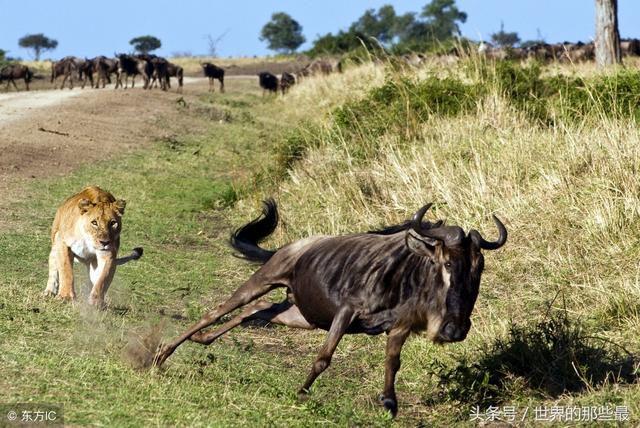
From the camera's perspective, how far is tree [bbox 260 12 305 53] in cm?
10694

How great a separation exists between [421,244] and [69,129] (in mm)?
14727

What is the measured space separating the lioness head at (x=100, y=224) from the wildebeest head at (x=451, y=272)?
2.90 m

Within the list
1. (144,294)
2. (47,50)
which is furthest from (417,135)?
(47,50)

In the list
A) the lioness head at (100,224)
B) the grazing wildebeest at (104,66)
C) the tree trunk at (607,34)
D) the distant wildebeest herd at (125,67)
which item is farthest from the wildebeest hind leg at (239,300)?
the grazing wildebeest at (104,66)

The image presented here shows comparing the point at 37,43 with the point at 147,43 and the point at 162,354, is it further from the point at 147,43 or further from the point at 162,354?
the point at 162,354

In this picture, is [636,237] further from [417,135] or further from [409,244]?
[417,135]

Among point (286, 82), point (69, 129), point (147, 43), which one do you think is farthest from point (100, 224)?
point (147, 43)

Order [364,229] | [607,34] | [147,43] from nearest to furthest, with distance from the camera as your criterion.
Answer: [364,229]
[607,34]
[147,43]

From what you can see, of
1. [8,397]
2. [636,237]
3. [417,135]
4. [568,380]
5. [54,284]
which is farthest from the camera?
[417,135]

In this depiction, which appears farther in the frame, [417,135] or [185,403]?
[417,135]

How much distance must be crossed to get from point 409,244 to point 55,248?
11.0 ft

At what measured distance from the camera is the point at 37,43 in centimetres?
9644

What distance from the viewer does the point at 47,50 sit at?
9744 cm

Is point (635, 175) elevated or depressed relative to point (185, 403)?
elevated
